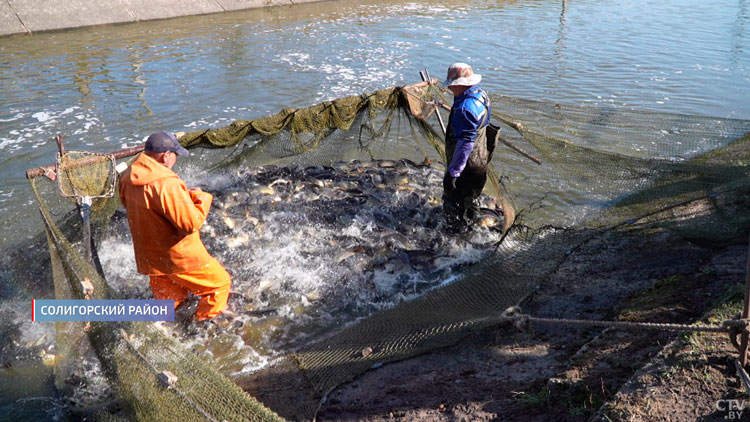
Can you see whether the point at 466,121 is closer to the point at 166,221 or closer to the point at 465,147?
the point at 465,147

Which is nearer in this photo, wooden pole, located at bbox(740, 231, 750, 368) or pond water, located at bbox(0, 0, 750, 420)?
wooden pole, located at bbox(740, 231, 750, 368)

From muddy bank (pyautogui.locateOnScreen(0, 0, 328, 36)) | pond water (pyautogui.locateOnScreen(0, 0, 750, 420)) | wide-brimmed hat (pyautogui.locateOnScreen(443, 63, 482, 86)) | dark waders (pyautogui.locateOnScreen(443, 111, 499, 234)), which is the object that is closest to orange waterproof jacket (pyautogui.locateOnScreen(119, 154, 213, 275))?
pond water (pyautogui.locateOnScreen(0, 0, 750, 420))

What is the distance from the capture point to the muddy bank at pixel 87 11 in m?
18.7

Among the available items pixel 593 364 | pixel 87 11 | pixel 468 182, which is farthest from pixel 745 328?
pixel 87 11

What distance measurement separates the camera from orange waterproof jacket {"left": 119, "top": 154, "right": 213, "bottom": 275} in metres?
4.45

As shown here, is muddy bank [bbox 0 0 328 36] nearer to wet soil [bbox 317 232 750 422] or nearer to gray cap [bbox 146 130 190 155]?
gray cap [bbox 146 130 190 155]

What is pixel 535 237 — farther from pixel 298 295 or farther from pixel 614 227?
pixel 298 295

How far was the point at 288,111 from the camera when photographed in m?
7.43

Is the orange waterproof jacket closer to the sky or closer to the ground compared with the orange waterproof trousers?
closer to the sky

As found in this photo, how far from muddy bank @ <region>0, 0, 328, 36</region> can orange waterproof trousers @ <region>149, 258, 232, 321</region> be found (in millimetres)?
17920

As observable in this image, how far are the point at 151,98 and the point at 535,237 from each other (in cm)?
1080

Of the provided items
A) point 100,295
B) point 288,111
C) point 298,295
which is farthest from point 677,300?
point 288,111

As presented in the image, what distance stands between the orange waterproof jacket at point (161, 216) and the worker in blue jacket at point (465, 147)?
302 cm

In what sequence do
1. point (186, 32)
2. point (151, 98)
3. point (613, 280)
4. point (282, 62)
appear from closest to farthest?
1. point (613, 280)
2. point (151, 98)
3. point (282, 62)
4. point (186, 32)
